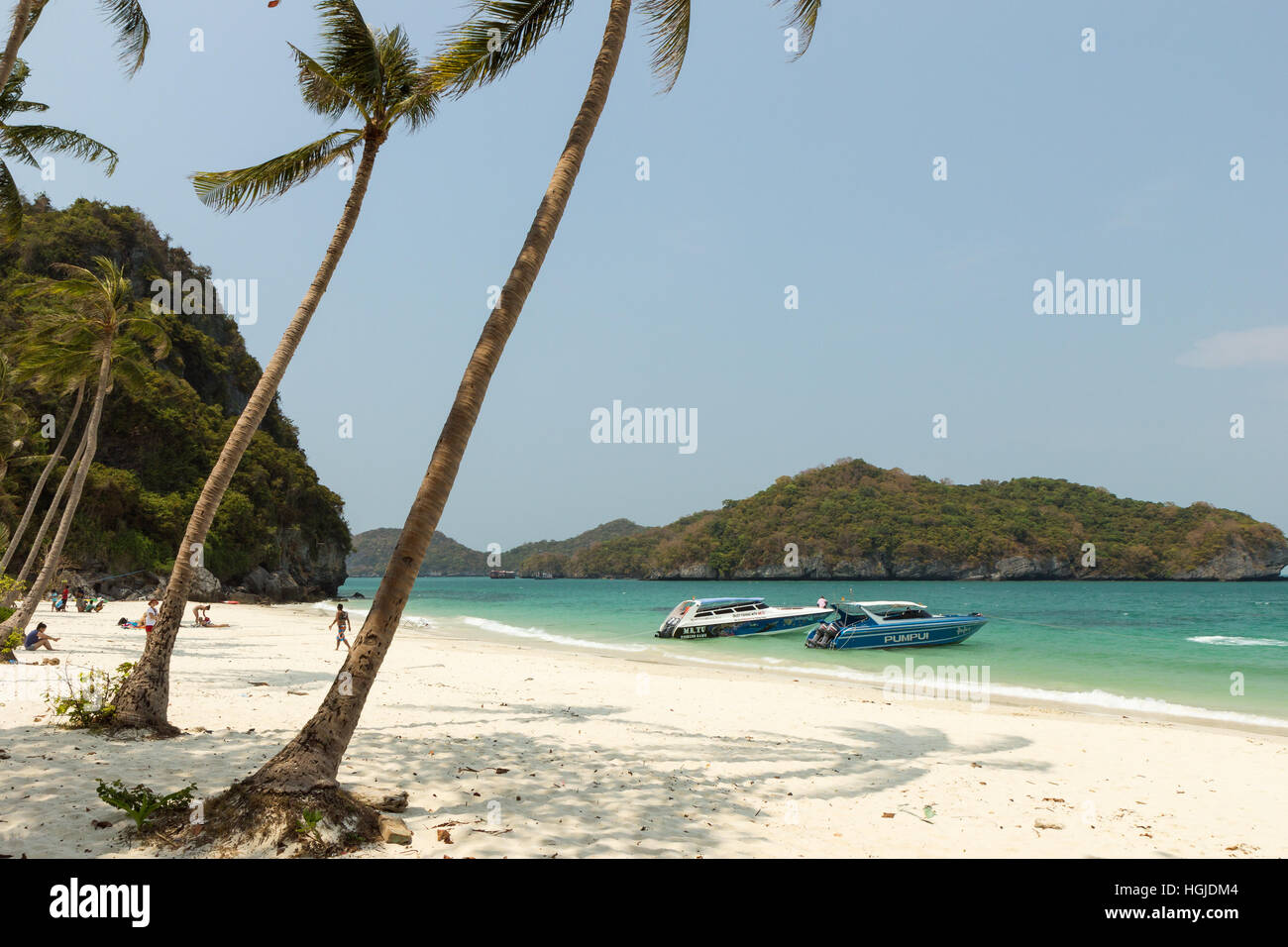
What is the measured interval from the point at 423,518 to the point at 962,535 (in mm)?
133622

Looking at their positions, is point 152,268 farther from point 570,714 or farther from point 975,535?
point 975,535

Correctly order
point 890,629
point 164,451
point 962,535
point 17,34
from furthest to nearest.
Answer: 1. point 962,535
2. point 164,451
3. point 890,629
4. point 17,34

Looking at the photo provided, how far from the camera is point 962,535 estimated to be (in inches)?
4975

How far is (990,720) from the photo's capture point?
1346 centimetres

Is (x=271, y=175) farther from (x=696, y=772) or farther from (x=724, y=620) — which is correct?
(x=724, y=620)

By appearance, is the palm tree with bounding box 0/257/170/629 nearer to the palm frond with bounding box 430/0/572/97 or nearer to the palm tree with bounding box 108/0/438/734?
the palm tree with bounding box 108/0/438/734

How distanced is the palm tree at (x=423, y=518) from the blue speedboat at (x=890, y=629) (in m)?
24.9

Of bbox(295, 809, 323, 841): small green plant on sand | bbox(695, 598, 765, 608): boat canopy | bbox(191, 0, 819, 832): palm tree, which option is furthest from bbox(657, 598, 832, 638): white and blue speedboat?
bbox(295, 809, 323, 841): small green plant on sand

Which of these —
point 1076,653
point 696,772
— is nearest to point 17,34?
point 696,772

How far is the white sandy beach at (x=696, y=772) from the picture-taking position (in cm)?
602

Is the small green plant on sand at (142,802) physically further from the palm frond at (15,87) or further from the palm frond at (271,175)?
the palm frond at (15,87)
